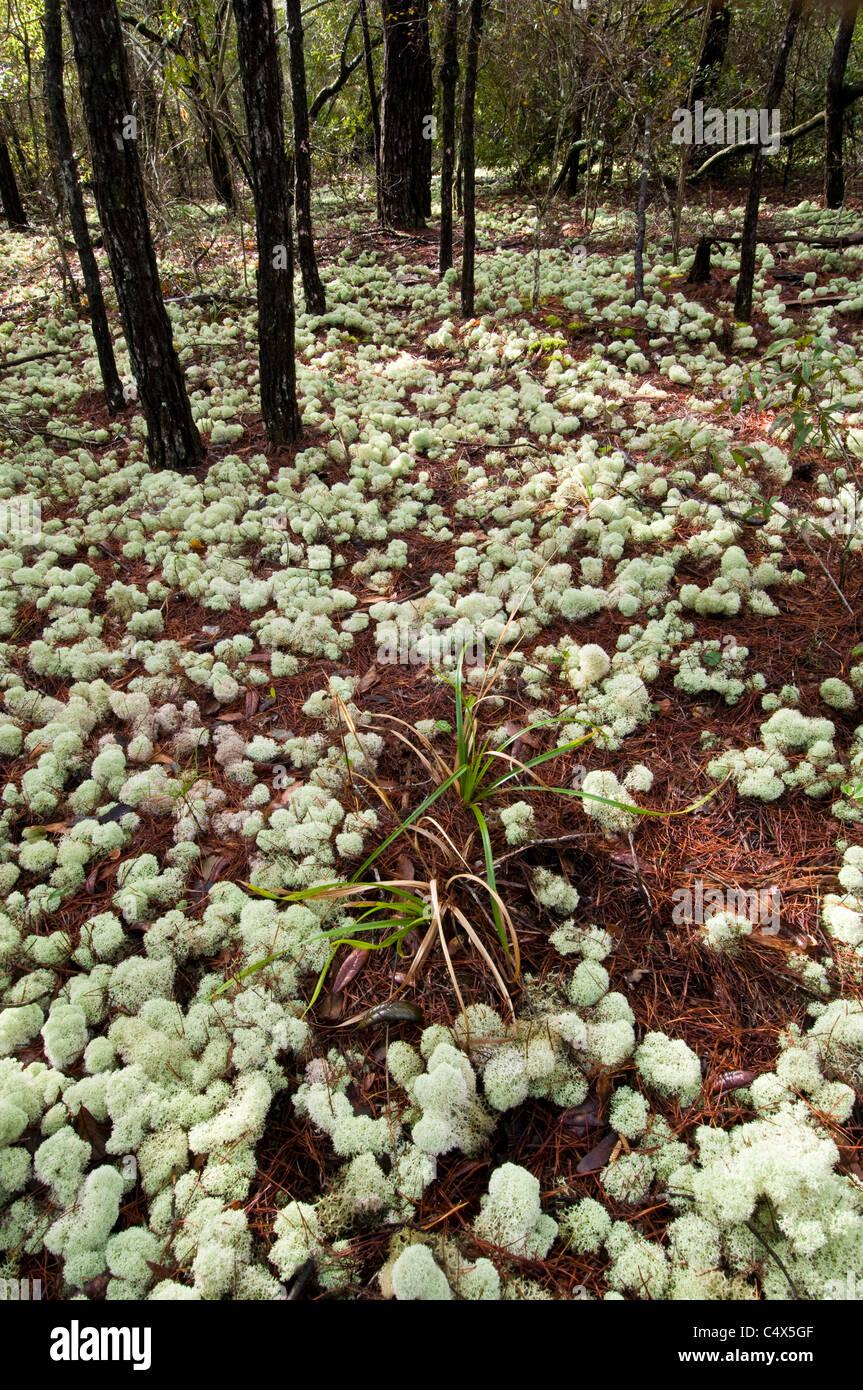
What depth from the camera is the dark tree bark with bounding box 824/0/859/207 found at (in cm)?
609

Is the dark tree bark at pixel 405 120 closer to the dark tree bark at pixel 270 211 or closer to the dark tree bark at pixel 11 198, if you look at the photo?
the dark tree bark at pixel 270 211

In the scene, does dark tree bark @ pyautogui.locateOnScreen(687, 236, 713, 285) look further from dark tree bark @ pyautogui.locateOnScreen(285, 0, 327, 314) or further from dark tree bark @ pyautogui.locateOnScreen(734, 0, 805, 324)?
dark tree bark @ pyautogui.locateOnScreen(285, 0, 327, 314)

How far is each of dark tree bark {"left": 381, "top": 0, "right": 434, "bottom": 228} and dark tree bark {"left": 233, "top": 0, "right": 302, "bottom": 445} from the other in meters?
4.94

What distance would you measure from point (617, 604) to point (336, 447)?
2.24 meters

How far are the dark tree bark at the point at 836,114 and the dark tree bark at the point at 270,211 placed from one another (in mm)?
4824

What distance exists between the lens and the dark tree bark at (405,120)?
302 inches

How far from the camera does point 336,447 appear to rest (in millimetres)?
4562

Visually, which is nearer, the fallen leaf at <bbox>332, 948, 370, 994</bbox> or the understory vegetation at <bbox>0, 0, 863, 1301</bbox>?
the understory vegetation at <bbox>0, 0, 863, 1301</bbox>

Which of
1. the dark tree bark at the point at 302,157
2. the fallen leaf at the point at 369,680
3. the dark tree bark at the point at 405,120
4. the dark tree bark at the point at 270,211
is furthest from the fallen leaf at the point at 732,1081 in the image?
the dark tree bark at the point at 405,120

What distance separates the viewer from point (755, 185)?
4914mm

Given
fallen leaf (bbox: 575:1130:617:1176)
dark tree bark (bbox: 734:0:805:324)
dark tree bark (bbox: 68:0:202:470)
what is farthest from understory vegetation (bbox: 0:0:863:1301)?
dark tree bark (bbox: 734:0:805:324)

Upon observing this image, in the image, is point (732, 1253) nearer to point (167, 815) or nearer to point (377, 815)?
point (377, 815)

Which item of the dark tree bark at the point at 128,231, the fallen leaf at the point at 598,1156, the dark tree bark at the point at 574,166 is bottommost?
the fallen leaf at the point at 598,1156
